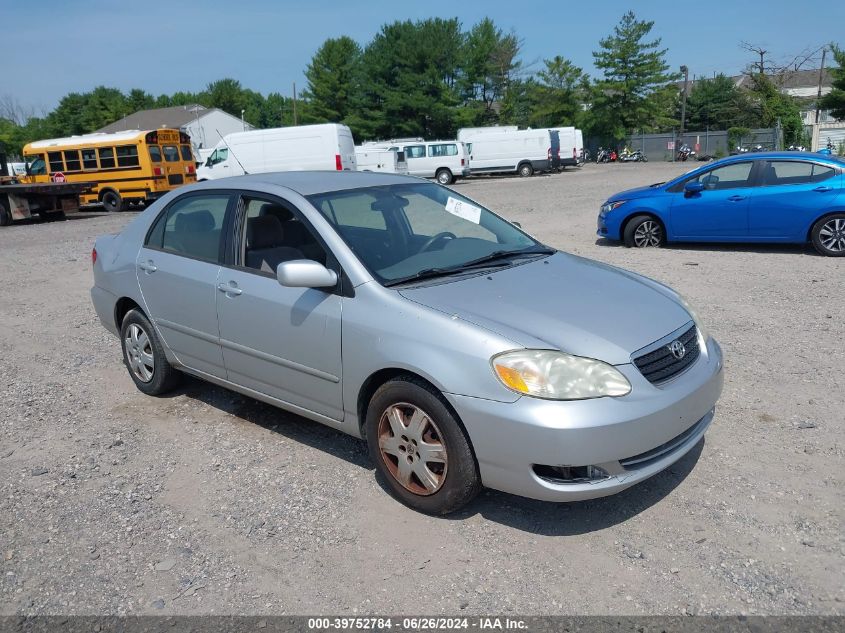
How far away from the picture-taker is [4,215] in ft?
68.2

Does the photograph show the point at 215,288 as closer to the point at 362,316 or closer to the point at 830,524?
the point at 362,316

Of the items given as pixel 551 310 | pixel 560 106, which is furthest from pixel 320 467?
pixel 560 106

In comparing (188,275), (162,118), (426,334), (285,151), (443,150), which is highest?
(162,118)

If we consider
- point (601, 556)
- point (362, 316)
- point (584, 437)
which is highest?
point (362, 316)

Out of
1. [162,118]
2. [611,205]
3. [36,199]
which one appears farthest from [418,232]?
[162,118]

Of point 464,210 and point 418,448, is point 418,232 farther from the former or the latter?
point 418,448

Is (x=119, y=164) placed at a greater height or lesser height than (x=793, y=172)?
greater

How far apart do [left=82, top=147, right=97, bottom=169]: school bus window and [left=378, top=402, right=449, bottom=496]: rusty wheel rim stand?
75.9ft

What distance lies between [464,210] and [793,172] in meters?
7.29

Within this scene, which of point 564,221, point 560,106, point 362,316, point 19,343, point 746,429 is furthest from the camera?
point 560,106

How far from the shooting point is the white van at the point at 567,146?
38.7 meters

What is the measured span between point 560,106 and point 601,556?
5732 cm

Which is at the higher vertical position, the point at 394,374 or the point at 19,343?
the point at 394,374

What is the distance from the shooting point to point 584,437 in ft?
9.80
